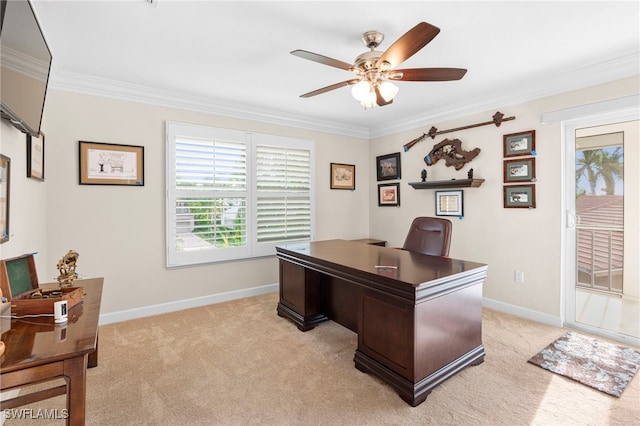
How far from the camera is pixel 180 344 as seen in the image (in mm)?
2656

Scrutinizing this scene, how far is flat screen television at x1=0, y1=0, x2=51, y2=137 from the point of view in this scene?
1272 millimetres

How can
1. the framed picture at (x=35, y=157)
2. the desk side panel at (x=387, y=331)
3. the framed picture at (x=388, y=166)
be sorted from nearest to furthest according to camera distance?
1. the desk side panel at (x=387, y=331)
2. the framed picture at (x=35, y=157)
3. the framed picture at (x=388, y=166)

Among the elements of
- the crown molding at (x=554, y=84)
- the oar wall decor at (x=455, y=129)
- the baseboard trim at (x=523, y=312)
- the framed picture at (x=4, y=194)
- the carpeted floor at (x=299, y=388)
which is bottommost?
the carpeted floor at (x=299, y=388)

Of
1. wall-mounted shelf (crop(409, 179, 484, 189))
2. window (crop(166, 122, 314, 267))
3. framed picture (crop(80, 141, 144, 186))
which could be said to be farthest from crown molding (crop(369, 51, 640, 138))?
framed picture (crop(80, 141, 144, 186))

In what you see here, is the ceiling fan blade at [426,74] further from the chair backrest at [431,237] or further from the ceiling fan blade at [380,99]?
the chair backrest at [431,237]

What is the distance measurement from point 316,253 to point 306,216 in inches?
67.0

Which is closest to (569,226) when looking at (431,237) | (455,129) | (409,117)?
(431,237)

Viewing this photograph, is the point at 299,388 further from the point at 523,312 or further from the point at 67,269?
the point at 523,312

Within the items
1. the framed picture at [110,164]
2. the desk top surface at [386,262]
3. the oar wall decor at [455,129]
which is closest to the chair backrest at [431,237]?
the desk top surface at [386,262]

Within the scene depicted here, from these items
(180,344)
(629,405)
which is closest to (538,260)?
(629,405)

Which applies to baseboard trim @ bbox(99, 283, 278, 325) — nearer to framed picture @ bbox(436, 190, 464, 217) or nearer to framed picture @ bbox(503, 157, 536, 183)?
framed picture @ bbox(436, 190, 464, 217)

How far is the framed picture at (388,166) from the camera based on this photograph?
15.0ft

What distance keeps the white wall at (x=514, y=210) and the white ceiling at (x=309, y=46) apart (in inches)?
6.8

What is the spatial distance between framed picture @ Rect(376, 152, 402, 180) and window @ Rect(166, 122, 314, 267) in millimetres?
1141
